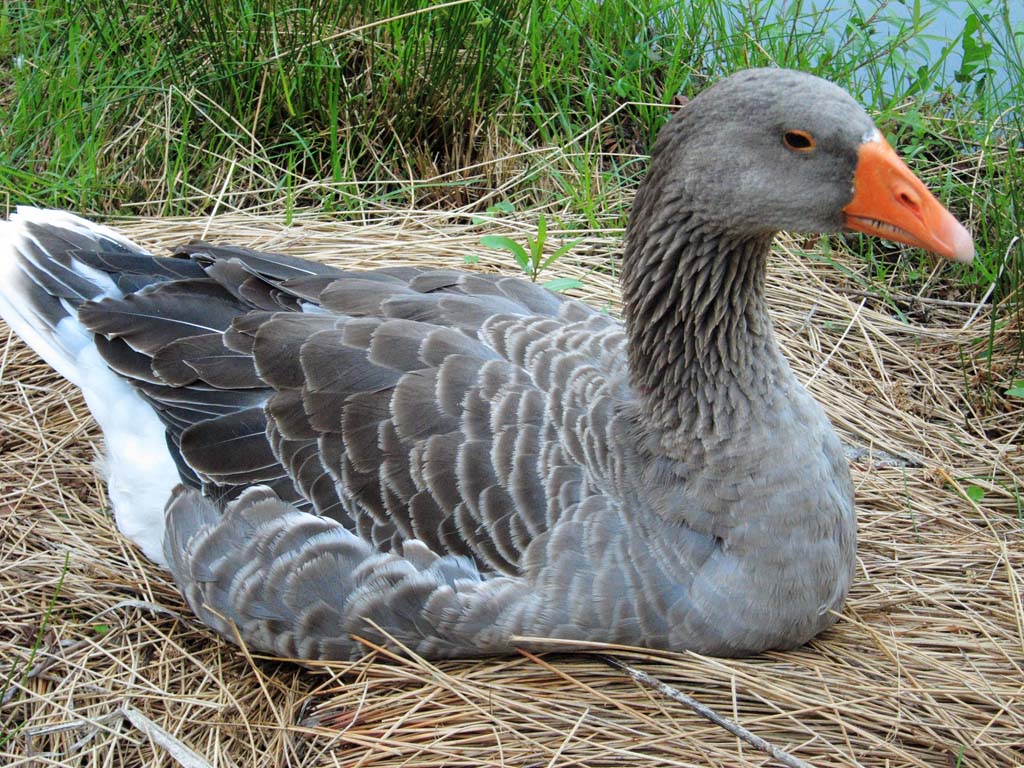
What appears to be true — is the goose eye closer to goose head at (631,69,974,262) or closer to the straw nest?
goose head at (631,69,974,262)

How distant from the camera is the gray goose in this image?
293cm

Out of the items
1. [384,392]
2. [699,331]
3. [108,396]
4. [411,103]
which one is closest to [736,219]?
[699,331]

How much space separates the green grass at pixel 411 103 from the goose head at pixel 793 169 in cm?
219

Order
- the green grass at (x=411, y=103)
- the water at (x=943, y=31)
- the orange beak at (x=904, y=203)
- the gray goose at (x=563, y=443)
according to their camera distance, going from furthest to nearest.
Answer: the water at (x=943, y=31) → the green grass at (x=411, y=103) → the gray goose at (x=563, y=443) → the orange beak at (x=904, y=203)

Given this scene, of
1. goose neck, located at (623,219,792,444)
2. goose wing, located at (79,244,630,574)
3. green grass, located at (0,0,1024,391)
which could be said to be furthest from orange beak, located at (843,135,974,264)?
green grass, located at (0,0,1024,391)

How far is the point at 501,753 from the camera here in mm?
3004

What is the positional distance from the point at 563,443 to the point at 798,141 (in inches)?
42.4

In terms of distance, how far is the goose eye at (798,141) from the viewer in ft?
9.36

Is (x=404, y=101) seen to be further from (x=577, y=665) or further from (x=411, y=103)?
(x=577, y=665)

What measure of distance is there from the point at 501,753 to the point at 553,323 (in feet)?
4.55

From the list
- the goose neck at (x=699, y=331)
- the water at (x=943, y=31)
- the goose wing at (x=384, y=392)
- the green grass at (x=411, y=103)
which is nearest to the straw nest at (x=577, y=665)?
the goose wing at (x=384, y=392)

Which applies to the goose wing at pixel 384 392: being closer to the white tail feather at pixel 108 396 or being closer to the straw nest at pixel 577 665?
the white tail feather at pixel 108 396

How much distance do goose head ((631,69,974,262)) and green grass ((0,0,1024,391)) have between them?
2189mm

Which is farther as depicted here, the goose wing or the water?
the water
